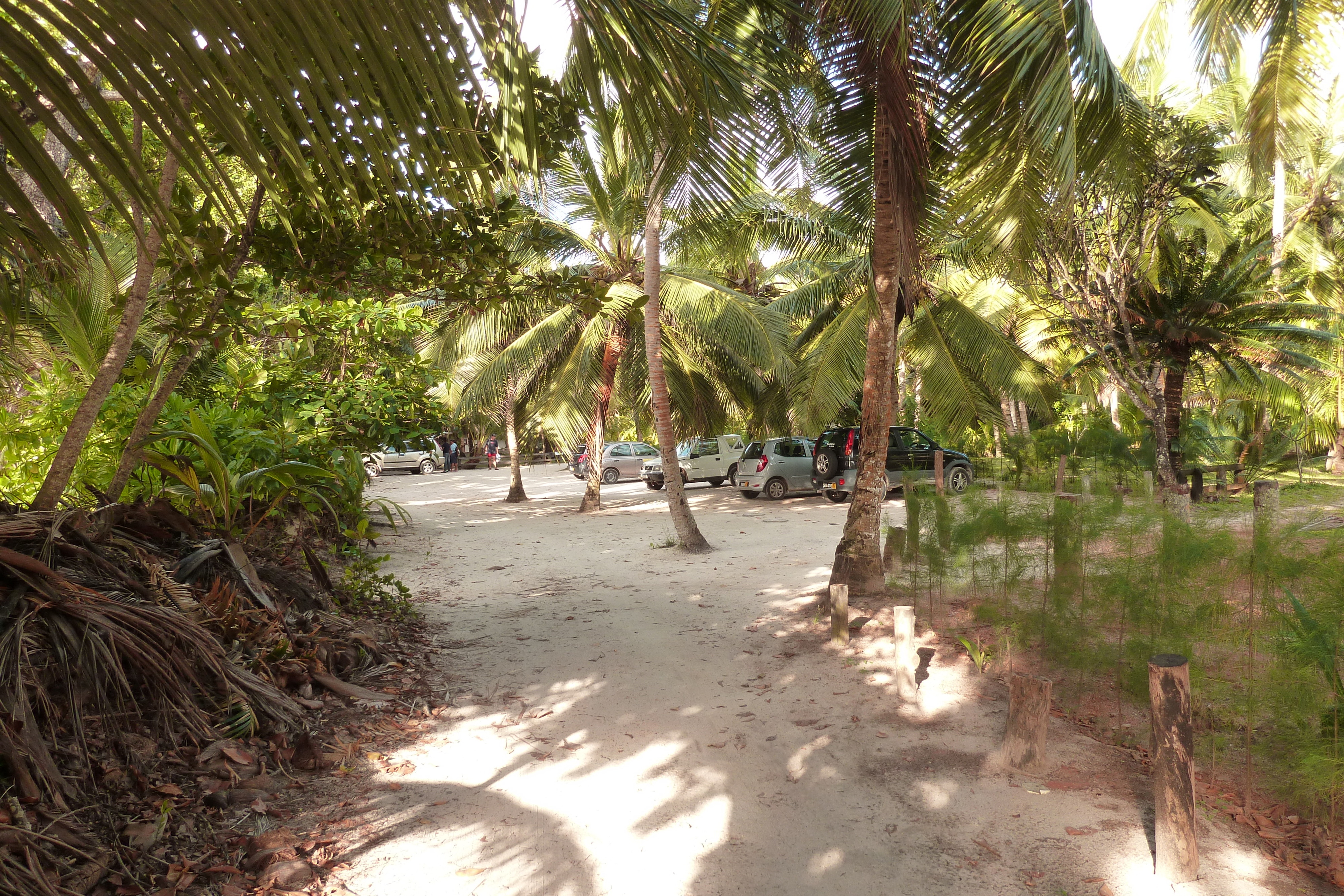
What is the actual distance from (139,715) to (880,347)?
5.86m

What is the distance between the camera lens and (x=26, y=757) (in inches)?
114

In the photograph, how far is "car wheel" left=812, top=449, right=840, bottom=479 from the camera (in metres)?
16.5

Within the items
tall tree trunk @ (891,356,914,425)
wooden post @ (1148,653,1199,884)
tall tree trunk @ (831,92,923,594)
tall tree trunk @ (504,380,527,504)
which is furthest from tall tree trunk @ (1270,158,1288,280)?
tall tree trunk @ (504,380,527,504)

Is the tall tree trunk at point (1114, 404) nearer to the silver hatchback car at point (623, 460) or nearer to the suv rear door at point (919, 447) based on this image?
the suv rear door at point (919, 447)

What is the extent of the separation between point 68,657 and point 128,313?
158cm

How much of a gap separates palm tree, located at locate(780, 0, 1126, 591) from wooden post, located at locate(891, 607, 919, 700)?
189 centimetres

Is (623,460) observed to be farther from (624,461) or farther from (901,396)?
(901,396)

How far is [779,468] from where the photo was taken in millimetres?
17031

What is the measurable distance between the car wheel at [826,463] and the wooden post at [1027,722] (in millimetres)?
12441

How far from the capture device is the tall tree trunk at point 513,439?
1617 centimetres

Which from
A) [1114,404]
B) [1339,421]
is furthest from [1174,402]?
[1114,404]

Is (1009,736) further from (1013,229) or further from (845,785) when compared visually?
(1013,229)

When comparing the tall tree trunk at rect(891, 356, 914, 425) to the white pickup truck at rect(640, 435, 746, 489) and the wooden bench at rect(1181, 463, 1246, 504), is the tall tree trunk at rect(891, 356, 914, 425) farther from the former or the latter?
the wooden bench at rect(1181, 463, 1246, 504)

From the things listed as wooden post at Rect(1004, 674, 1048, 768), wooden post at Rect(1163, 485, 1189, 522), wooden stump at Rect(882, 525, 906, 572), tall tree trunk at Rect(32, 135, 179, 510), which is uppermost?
tall tree trunk at Rect(32, 135, 179, 510)
